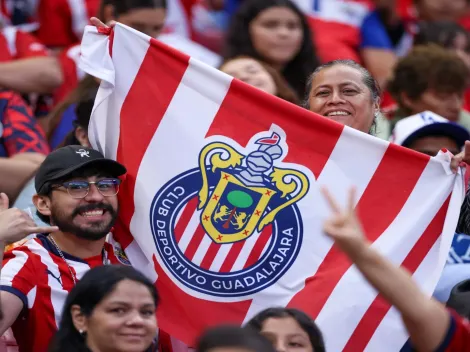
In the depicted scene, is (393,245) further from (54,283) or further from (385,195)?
(54,283)

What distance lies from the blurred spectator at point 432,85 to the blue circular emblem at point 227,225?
7.82 ft

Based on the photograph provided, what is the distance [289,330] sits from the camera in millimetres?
5355

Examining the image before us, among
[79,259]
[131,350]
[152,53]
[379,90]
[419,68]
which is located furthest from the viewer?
[419,68]

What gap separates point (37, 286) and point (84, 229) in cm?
33

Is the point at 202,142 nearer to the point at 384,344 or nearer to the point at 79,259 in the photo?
the point at 79,259

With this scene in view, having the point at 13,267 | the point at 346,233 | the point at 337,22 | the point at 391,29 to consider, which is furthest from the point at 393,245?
the point at 391,29

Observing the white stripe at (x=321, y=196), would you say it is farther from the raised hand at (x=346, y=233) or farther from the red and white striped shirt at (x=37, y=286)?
the raised hand at (x=346, y=233)

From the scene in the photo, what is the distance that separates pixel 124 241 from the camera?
20.5ft

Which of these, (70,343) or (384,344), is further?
(384,344)

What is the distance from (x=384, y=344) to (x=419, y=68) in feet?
9.13

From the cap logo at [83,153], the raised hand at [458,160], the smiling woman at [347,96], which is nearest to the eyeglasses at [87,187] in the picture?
the cap logo at [83,153]

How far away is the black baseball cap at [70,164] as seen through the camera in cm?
590

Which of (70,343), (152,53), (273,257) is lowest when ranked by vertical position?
(70,343)

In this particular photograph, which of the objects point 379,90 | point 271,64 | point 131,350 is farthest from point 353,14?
point 131,350
